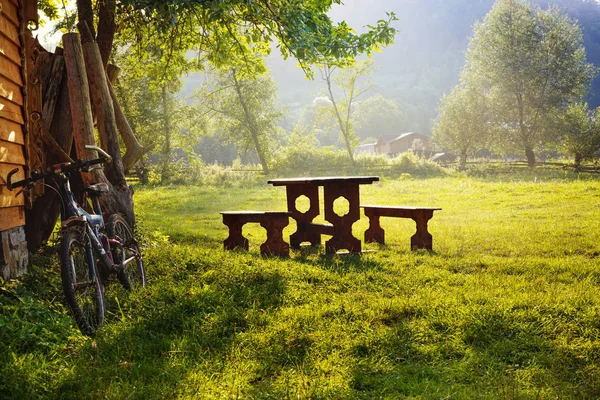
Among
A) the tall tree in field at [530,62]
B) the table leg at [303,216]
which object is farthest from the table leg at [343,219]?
the tall tree in field at [530,62]

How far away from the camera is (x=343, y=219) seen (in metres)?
8.17

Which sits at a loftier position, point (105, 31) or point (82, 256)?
point (105, 31)

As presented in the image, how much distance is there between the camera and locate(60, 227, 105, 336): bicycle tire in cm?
413

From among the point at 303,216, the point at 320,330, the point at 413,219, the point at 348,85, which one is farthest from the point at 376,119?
the point at 320,330

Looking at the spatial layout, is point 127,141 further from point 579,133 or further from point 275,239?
point 579,133

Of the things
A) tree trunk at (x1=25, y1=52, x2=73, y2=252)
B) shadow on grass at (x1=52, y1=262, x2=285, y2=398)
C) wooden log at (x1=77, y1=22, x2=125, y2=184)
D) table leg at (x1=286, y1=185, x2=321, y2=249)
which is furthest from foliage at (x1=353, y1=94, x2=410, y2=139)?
shadow on grass at (x1=52, y1=262, x2=285, y2=398)

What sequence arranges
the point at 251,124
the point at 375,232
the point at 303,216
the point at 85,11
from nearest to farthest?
1. the point at 85,11
2. the point at 303,216
3. the point at 375,232
4. the point at 251,124

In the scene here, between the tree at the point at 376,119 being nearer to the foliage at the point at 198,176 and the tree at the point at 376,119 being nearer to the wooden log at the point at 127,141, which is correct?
the foliage at the point at 198,176

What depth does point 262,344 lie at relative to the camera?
4.17 meters

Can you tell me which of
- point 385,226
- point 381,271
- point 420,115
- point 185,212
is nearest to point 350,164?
point 185,212

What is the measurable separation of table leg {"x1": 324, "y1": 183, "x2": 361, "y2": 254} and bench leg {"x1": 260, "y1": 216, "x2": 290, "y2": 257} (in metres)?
0.83

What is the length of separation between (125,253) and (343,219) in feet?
12.3

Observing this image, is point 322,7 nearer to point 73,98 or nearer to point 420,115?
point 73,98

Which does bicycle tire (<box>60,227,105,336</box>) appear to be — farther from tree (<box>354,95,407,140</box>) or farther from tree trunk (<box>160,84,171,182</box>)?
tree (<box>354,95,407,140</box>)
